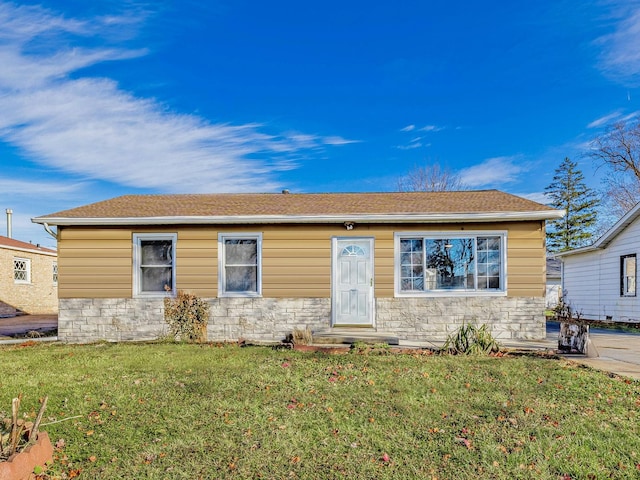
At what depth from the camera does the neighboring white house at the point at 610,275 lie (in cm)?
1369

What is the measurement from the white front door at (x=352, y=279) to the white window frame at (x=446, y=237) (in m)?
0.59

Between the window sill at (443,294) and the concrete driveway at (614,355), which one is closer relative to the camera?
the concrete driveway at (614,355)

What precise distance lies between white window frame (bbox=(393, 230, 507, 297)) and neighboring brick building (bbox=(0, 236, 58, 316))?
18.6 m

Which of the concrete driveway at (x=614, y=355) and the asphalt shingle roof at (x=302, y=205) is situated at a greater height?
the asphalt shingle roof at (x=302, y=205)

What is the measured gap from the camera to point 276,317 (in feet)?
30.7

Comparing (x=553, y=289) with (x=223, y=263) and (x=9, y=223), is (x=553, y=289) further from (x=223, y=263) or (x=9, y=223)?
(x=9, y=223)

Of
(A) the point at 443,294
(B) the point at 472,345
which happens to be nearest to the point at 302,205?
(A) the point at 443,294

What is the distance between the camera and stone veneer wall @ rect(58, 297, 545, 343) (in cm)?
913

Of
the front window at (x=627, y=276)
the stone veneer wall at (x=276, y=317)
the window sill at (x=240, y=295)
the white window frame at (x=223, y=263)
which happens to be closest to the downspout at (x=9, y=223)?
the stone veneer wall at (x=276, y=317)

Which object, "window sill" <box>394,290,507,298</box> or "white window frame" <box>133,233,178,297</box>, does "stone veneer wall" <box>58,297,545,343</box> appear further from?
"white window frame" <box>133,233,178,297</box>

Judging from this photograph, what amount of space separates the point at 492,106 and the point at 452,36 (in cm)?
733

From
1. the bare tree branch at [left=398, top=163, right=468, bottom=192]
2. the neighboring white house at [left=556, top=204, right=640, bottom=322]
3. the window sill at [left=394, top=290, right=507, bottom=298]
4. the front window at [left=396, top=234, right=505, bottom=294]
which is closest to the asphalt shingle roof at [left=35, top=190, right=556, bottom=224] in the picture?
the front window at [left=396, top=234, right=505, bottom=294]

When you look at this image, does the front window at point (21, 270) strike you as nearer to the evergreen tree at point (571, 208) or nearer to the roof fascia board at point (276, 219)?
the roof fascia board at point (276, 219)

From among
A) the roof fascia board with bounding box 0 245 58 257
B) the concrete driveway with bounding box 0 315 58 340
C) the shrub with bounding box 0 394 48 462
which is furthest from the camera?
the roof fascia board with bounding box 0 245 58 257
